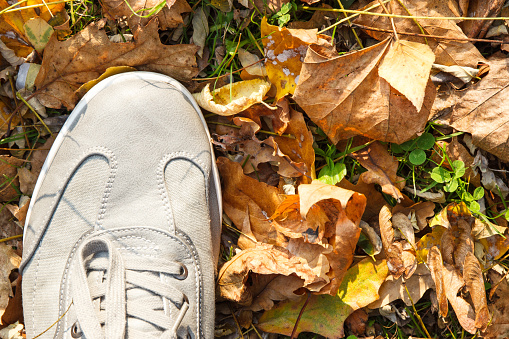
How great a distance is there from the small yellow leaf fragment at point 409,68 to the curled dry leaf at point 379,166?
13.7 inches

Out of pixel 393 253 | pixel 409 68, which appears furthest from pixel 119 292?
pixel 409 68

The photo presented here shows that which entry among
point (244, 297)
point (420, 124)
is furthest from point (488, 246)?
point (244, 297)

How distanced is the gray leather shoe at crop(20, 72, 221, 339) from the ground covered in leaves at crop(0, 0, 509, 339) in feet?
0.35

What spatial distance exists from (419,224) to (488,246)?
38 cm

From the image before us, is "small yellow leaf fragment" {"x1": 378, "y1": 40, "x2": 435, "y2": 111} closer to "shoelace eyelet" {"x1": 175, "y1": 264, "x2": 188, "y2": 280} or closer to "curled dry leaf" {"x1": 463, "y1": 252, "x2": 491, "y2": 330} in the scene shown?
"curled dry leaf" {"x1": 463, "y1": 252, "x2": 491, "y2": 330}

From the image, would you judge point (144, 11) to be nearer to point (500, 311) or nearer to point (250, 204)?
point (250, 204)

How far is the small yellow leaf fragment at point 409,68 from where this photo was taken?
153cm

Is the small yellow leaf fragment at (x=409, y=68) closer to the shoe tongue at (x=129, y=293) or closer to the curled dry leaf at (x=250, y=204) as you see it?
the curled dry leaf at (x=250, y=204)

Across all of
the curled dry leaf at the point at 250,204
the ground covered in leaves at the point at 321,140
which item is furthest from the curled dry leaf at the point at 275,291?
the curled dry leaf at the point at 250,204

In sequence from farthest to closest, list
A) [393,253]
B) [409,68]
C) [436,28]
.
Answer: [393,253] → [436,28] → [409,68]

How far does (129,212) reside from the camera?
5.70 feet

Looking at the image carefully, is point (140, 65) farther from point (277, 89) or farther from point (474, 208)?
A: point (474, 208)

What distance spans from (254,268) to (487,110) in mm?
1287

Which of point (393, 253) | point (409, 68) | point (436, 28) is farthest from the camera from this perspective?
point (393, 253)
